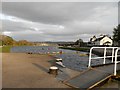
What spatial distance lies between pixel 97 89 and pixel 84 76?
1593mm

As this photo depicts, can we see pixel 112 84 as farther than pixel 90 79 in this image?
No

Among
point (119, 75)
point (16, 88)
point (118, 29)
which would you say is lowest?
point (16, 88)

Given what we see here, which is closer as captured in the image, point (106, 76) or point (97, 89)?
point (97, 89)

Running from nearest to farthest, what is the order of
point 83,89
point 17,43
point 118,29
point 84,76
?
1. point 83,89
2. point 84,76
3. point 118,29
4. point 17,43

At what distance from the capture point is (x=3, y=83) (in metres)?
11.0

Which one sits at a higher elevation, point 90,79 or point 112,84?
point 90,79

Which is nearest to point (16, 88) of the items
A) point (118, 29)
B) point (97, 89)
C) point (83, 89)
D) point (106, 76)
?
point (83, 89)

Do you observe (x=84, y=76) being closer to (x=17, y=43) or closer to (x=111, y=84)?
(x=111, y=84)

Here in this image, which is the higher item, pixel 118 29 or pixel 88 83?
pixel 118 29

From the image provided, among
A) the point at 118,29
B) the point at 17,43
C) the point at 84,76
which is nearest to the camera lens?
the point at 84,76

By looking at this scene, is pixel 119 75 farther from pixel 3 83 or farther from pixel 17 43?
pixel 17 43

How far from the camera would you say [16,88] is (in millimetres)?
9820

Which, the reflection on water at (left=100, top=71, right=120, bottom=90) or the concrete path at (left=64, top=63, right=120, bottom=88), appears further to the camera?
the reflection on water at (left=100, top=71, right=120, bottom=90)

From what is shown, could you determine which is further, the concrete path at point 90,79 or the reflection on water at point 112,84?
the reflection on water at point 112,84
